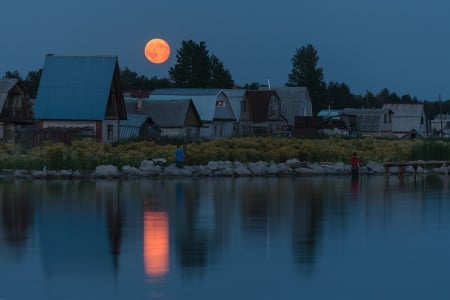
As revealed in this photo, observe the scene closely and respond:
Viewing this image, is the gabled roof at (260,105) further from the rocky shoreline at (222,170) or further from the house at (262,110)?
the rocky shoreline at (222,170)

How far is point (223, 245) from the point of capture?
1872 cm

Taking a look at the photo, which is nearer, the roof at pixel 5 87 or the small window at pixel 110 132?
the small window at pixel 110 132

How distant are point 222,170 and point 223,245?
84.0 feet

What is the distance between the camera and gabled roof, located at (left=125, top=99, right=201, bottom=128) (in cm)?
7244

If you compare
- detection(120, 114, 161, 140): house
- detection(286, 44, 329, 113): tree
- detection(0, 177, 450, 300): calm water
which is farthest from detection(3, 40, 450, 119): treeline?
detection(0, 177, 450, 300): calm water

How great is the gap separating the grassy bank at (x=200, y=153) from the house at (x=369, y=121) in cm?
3685

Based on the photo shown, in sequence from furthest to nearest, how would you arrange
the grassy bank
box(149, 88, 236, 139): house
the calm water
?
box(149, 88, 236, 139): house
the grassy bank
the calm water

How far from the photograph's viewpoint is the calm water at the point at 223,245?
1436cm

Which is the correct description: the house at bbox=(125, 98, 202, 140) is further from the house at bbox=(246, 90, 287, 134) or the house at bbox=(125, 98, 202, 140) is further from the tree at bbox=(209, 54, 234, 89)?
the tree at bbox=(209, 54, 234, 89)

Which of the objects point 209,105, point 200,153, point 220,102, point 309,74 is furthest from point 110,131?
point 309,74

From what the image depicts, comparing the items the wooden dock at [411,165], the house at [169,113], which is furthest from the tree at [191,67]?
the wooden dock at [411,165]

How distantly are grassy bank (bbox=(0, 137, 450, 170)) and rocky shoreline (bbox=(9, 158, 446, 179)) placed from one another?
48.2 inches

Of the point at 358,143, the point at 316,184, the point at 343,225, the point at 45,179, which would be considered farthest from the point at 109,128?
the point at 343,225

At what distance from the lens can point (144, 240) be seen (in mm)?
19297
